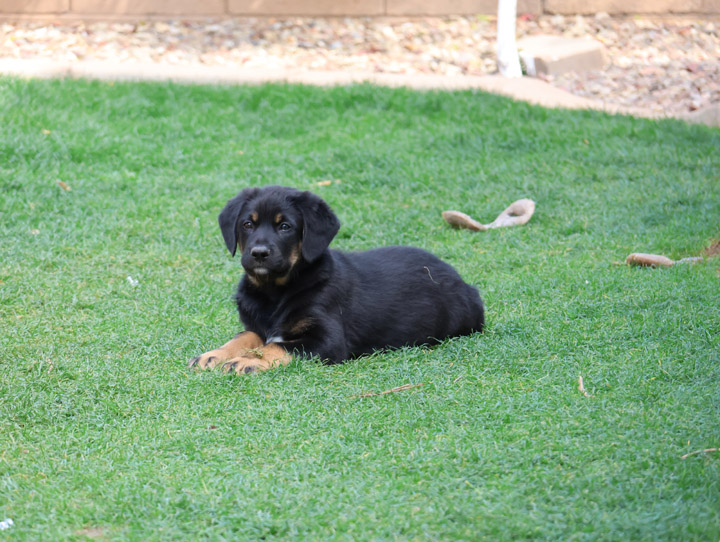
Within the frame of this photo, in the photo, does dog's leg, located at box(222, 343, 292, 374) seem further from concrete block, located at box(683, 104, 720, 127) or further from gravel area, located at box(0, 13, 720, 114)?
gravel area, located at box(0, 13, 720, 114)

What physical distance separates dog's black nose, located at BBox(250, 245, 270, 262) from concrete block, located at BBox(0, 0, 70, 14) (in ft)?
37.8

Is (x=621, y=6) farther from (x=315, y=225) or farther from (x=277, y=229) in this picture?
(x=277, y=229)

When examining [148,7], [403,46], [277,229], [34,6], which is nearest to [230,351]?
[277,229]

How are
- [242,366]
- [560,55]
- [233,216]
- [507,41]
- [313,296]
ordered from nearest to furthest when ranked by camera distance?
[242,366] < [313,296] < [233,216] < [507,41] < [560,55]

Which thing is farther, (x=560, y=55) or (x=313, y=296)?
(x=560, y=55)

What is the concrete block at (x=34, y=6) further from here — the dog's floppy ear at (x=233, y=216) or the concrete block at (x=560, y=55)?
the dog's floppy ear at (x=233, y=216)

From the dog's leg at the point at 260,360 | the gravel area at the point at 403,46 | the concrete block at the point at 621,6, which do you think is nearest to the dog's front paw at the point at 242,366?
the dog's leg at the point at 260,360

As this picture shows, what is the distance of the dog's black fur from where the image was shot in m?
4.66

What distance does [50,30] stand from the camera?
1379cm

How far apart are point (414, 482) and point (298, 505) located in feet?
1.50

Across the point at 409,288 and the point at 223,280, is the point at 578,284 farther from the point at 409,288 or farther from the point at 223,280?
the point at 223,280

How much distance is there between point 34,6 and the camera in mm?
14359

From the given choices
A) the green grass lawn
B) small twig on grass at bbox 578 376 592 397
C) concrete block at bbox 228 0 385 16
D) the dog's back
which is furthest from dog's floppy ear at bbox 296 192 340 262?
concrete block at bbox 228 0 385 16

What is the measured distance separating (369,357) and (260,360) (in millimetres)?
644
